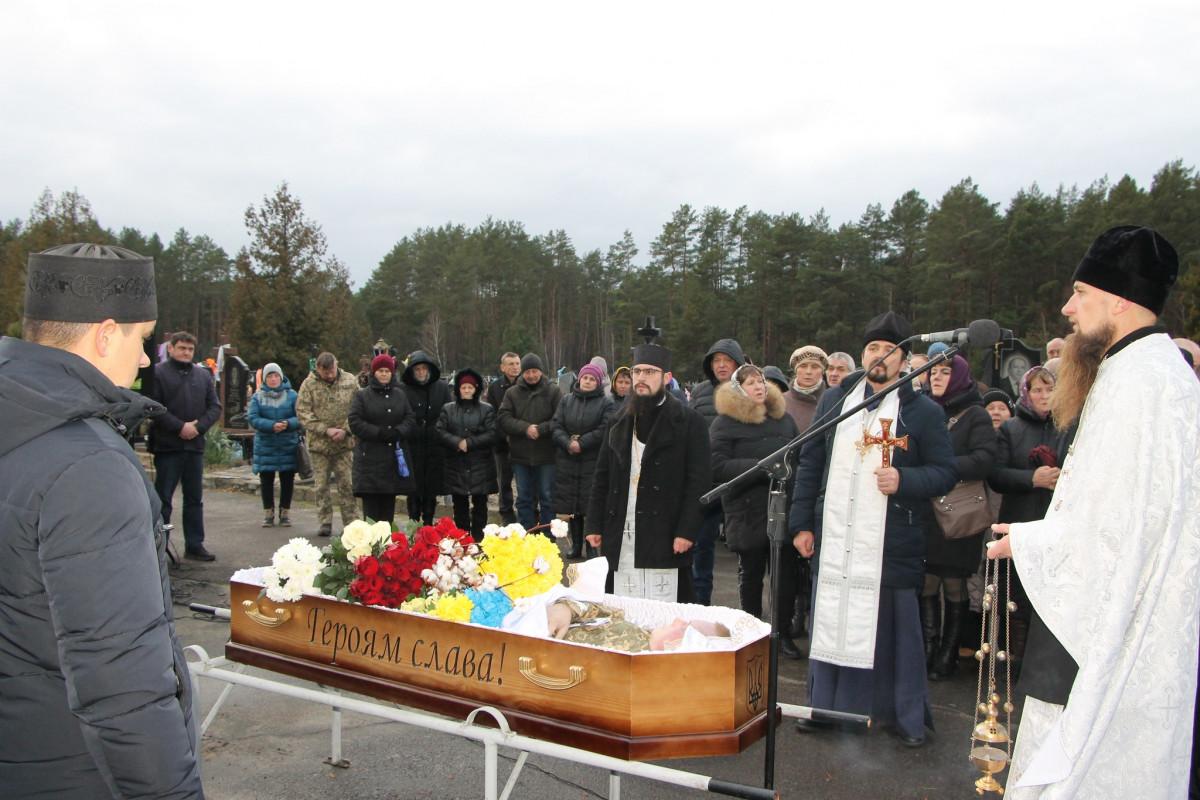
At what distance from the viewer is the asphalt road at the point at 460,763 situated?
388cm

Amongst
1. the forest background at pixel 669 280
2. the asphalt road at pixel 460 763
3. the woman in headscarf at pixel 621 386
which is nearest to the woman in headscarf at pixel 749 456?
the asphalt road at pixel 460 763

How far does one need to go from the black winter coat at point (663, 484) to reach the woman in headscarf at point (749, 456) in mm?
434

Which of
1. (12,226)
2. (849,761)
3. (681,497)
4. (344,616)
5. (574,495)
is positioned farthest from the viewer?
(12,226)

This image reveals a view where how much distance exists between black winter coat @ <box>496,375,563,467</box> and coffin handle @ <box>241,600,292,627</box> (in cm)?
522

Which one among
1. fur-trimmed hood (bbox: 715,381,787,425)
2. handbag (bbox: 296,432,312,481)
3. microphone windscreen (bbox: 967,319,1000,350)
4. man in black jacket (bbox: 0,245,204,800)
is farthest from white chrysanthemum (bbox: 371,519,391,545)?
handbag (bbox: 296,432,312,481)

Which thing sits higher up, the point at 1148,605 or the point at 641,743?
the point at 1148,605

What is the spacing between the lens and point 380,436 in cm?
836

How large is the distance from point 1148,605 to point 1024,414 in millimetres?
3634

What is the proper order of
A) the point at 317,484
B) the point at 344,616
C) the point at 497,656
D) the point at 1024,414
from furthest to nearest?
the point at 317,484 → the point at 1024,414 → the point at 344,616 → the point at 497,656

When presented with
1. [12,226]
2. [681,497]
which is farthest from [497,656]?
[12,226]

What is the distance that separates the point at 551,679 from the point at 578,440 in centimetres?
557

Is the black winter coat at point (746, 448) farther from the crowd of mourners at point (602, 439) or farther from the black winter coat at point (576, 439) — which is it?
the black winter coat at point (576, 439)

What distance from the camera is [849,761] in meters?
4.19

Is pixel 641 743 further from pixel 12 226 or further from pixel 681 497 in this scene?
pixel 12 226
